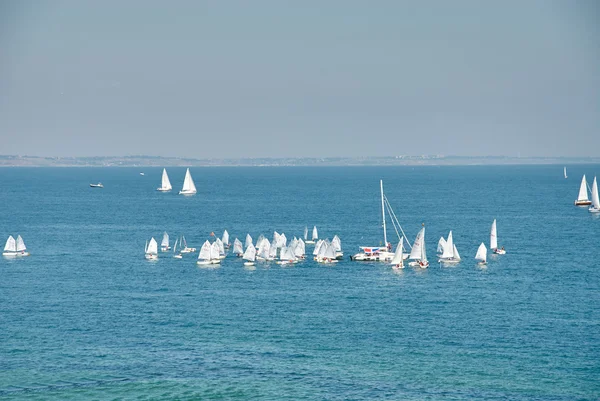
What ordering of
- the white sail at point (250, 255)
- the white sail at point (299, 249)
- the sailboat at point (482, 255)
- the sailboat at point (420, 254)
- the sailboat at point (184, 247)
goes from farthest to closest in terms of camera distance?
1. the sailboat at point (184, 247)
2. the white sail at point (299, 249)
3. the white sail at point (250, 255)
4. the sailboat at point (482, 255)
5. the sailboat at point (420, 254)

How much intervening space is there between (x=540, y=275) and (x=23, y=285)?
228 ft

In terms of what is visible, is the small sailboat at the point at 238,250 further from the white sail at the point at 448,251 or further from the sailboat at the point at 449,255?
the white sail at the point at 448,251

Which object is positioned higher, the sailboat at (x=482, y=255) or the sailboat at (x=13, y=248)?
the sailboat at (x=13, y=248)

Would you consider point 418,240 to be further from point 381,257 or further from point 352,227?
point 352,227

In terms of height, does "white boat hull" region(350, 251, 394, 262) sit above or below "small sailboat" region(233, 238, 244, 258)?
below

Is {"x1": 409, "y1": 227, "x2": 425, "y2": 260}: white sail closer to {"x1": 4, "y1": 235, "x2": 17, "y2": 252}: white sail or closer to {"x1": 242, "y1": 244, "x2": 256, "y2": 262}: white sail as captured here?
{"x1": 242, "y1": 244, "x2": 256, "y2": 262}: white sail

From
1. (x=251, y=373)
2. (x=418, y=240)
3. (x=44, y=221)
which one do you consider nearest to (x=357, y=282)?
(x=418, y=240)

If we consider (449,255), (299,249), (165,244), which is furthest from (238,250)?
(449,255)

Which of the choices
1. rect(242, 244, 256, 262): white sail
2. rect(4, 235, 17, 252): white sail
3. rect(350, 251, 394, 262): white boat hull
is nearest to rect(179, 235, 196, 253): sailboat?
rect(242, 244, 256, 262): white sail

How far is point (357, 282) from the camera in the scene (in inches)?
4461

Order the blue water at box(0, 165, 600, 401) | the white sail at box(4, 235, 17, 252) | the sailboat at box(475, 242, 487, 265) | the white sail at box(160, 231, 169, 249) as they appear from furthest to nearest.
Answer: the white sail at box(160, 231, 169, 249)
the white sail at box(4, 235, 17, 252)
the sailboat at box(475, 242, 487, 265)
the blue water at box(0, 165, 600, 401)

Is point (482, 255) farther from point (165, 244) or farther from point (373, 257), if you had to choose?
point (165, 244)

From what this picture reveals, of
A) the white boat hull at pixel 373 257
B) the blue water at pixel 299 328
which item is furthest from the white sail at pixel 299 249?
the white boat hull at pixel 373 257

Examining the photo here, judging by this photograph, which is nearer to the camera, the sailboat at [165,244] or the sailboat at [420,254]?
the sailboat at [420,254]
